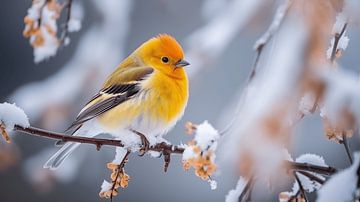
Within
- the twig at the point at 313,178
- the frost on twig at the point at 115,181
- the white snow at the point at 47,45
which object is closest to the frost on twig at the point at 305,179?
the twig at the point at 313,178

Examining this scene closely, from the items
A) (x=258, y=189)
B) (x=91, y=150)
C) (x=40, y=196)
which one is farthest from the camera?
(x=40, y=196)

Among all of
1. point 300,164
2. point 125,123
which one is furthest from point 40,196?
point 300,164

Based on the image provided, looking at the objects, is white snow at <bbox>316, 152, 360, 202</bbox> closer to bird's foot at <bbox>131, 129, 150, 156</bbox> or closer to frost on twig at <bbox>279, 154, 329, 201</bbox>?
frost on twig at <bbox>279, 154, 329, 201</bbox>

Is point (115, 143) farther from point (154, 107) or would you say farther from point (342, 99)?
point (342, 99)

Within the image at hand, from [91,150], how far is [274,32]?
1.39 metres

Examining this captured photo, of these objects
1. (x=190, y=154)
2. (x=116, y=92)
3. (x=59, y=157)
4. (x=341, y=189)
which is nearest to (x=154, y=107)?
(x=116, y=92)

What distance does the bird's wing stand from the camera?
124 cm

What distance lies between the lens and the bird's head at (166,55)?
1.22 meters

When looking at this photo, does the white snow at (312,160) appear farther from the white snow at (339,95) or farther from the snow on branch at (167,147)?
the white snow at (339,95)

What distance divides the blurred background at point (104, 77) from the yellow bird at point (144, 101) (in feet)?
0.20

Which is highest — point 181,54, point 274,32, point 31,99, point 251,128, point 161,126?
point 31,99

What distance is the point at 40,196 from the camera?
252 cm

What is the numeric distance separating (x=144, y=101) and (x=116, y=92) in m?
0.12

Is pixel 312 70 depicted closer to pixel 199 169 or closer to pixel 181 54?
pixel 199 169
